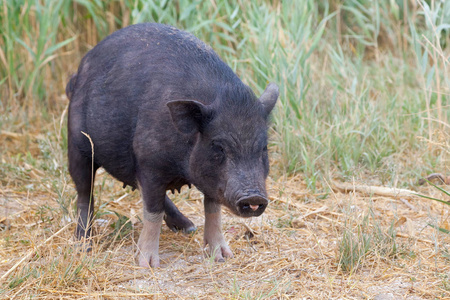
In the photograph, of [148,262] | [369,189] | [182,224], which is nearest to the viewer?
[148,262]

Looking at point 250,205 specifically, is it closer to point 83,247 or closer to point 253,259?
point 253,259

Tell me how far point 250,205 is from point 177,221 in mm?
1153

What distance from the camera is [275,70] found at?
5.26m

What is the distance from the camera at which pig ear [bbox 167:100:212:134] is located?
3.24m

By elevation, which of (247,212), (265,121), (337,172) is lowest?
(337,172)

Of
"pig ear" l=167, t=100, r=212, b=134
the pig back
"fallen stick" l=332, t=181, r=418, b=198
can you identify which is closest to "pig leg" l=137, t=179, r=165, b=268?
the pig back

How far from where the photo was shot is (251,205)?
310 centimetres

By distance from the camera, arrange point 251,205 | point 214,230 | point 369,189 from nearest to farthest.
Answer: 1. point 251,205
2. point 214,230
3. point 369,189

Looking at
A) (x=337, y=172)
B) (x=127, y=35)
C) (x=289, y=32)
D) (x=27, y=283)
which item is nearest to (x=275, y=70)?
(x=289, y=32)

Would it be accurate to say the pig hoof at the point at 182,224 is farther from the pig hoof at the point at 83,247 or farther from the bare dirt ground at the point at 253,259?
the pig hoof at the point at 83,247

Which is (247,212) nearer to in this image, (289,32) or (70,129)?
(70,129)

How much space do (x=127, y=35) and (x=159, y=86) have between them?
590mm

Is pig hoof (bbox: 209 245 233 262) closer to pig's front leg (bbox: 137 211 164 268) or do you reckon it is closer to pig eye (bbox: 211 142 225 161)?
pig's front leg (bbox: 137 211 164 268)

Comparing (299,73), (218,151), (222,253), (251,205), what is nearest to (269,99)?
(218,151)
